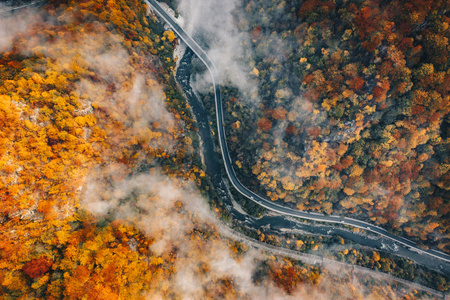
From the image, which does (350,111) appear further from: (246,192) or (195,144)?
(195,144)

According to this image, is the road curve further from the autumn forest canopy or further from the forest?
the autumn forest canopy

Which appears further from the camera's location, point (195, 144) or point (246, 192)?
point (246, 192)

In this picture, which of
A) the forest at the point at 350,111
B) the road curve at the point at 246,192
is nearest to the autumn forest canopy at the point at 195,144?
the forest at the point at 350,111

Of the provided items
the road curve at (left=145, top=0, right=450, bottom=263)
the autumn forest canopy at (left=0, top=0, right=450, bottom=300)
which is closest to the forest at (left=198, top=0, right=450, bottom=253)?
the autumn forest canopy at (left=0, top=0, right=450, bottom=300)

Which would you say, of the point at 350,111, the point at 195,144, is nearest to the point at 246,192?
the point at 195,144

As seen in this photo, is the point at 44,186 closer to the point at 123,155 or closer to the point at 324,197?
the point at 123,155

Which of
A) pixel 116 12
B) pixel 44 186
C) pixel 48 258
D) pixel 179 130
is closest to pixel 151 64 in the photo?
pixel 116 12

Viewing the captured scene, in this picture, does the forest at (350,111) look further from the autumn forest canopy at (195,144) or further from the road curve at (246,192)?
the road curve at (246,192)

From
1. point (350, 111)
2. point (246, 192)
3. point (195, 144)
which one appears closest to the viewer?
point (350, 111)
